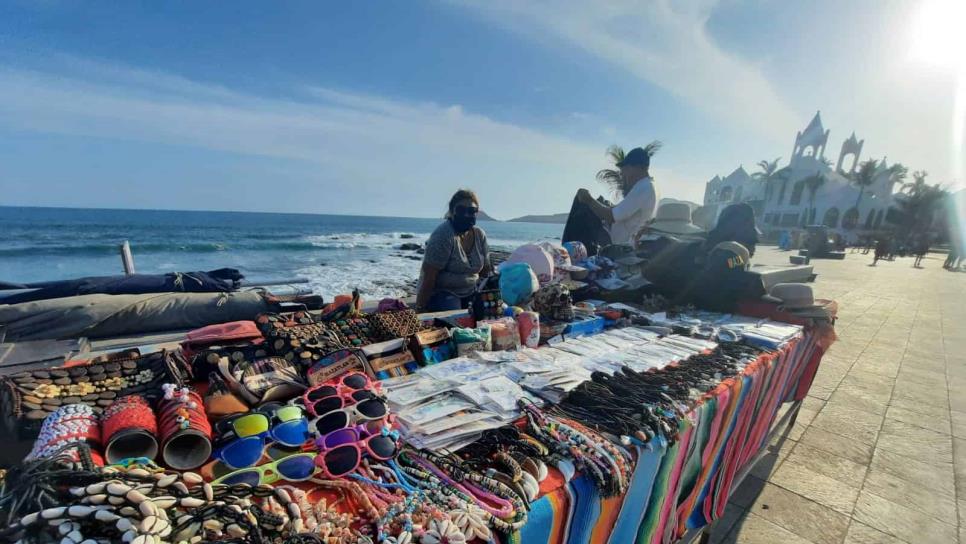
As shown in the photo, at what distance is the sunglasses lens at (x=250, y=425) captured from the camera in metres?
1.06

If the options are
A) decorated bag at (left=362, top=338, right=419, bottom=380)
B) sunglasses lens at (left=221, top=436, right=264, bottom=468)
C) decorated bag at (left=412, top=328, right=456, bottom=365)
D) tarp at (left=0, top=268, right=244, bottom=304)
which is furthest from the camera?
tarp at (left=0, top=268, right=244, bottom=304)

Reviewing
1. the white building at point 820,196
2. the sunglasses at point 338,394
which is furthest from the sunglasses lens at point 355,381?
the white building at point 820,196

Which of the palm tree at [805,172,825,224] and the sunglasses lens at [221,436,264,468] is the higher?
the palm tree at [805,172,825,224]

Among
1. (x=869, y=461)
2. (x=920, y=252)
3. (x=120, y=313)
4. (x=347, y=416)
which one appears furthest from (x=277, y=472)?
(x=920, y=252)

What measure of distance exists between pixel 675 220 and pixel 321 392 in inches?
259

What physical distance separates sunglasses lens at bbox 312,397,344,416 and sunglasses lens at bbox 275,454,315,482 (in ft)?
0.67

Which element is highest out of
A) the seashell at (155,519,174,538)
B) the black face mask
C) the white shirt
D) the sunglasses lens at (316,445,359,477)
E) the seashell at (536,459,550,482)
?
the white shirt

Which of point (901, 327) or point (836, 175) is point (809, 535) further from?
point (836, 175)

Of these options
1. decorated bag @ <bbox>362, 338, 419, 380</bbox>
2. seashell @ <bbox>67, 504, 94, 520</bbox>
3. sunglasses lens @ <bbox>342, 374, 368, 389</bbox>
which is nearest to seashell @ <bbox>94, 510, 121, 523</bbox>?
seashell @ <bbox>67, 504, 94, 520</bbox>

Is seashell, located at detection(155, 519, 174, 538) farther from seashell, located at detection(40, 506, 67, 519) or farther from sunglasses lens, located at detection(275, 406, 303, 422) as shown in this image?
sunglasses lens, located at detection(275, 406, 303, 422)

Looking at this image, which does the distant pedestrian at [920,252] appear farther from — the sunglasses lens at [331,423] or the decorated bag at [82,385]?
the decorated bag at [82,385]

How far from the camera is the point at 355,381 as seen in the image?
1.37 m

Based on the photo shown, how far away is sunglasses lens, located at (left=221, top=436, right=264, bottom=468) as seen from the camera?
995 millimetres

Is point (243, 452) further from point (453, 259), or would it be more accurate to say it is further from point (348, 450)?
point (453, 259)
